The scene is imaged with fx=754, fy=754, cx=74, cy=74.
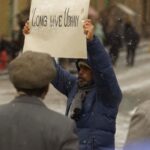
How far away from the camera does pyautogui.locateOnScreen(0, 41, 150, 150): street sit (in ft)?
41.6

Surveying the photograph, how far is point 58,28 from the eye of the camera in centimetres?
504

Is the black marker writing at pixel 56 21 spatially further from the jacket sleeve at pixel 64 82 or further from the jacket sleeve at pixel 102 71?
the jacket sleeve at pixel 64 82

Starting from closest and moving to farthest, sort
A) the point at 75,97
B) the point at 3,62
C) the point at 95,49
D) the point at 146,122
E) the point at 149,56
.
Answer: the point at 146,122, the point at 95,49, the point at 75,97, the point at 3,62, the point at 149,56

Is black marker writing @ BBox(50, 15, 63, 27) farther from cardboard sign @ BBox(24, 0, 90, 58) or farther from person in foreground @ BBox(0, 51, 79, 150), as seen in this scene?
person in foreground @ BBox(0, 51, 79, 150)

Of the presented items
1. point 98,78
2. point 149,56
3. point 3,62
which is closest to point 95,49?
point 98,78

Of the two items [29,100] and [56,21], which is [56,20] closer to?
[56,21]

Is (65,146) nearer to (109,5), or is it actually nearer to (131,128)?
(131,128)

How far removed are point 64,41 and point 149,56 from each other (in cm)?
2413

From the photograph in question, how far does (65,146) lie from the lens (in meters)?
3.52

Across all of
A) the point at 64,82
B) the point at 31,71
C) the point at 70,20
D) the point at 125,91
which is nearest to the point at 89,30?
the point at 70,20

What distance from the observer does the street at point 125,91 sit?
41.6 ft

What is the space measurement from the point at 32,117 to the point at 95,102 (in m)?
1.49

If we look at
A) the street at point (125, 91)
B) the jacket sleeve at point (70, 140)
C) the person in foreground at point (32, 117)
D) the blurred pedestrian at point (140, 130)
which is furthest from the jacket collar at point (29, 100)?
the street at point (125, 91)

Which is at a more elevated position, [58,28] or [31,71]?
[31,71]
